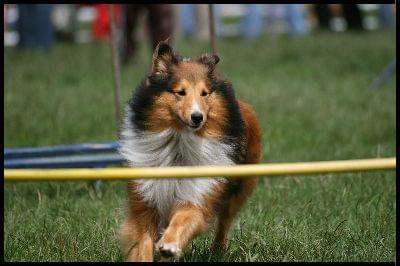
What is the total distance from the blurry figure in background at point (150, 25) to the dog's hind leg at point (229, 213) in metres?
6.84

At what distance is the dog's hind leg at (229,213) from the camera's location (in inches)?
207

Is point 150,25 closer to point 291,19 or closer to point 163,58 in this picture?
point 163,58

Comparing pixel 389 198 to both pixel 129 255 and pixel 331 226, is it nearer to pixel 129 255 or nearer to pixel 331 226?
pixel 331 226

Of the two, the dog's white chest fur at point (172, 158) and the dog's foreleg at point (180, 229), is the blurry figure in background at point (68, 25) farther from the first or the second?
the dog's foreleg at point (180, 229)

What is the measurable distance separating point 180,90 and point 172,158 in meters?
0.38

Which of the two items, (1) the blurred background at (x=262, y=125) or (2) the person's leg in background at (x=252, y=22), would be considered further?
(2) the person's leg in background at (x=252, y=22)

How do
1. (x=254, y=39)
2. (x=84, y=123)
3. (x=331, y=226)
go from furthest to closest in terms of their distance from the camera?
1. (x=254, y=39)
2. (x=84, y=123)
3. (x=331, y=226)

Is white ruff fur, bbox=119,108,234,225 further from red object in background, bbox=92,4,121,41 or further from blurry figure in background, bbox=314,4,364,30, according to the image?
blurry figure in background, bbox=314,4,364,30

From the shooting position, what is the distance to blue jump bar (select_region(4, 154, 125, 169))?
6.73 m

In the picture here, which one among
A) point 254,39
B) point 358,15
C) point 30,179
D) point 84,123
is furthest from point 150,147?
point 358,15

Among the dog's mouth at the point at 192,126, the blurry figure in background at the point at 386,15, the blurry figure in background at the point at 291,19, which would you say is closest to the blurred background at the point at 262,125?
the blurry figure in background at the point at 291,19

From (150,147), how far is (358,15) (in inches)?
733

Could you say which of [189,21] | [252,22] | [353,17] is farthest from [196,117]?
[189,21]
